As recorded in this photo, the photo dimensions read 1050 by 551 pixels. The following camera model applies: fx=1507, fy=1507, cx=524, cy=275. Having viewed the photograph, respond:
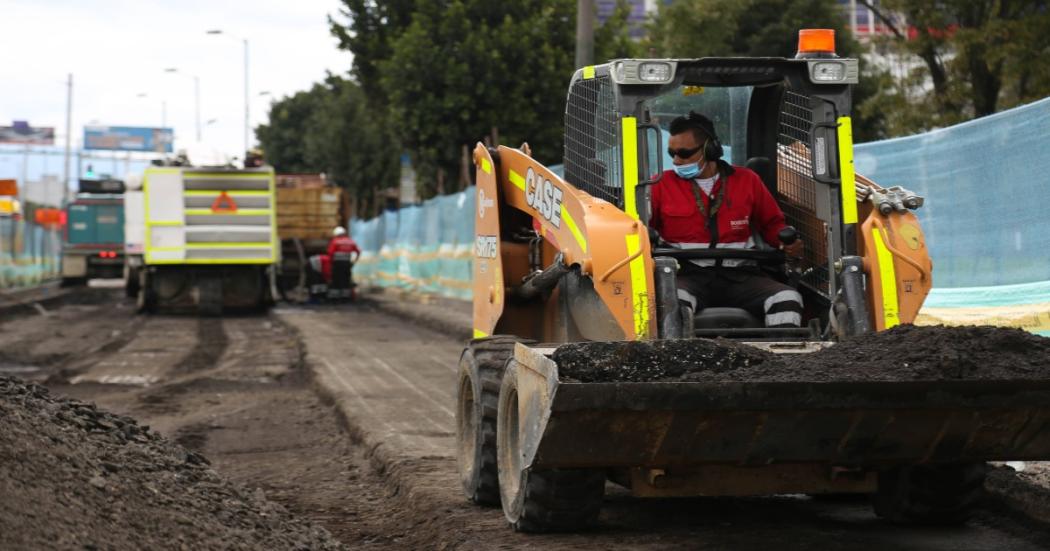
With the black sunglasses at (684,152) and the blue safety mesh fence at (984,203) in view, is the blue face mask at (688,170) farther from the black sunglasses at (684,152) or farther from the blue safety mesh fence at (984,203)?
the blue safety mesh fence at (984,203)

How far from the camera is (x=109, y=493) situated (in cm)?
639

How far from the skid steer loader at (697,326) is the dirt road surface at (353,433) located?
0.29m

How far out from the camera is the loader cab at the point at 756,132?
7.36m

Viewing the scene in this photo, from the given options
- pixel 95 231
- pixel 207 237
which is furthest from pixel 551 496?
pixel 95 231

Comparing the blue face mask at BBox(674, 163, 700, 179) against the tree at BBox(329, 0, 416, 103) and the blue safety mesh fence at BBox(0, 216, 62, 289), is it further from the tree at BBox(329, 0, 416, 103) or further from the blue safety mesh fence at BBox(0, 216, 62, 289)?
the blue safety mesh fence at BBox(0, 216, 62, 289)

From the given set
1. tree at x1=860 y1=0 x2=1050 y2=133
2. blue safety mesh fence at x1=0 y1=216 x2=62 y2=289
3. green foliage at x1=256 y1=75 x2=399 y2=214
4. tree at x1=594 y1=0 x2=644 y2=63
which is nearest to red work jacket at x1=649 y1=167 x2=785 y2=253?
tree at x1=860 y1=0 x2=1050 y2=133

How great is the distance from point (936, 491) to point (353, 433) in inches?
233

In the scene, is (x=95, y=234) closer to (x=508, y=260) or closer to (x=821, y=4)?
(x=821, y=4)

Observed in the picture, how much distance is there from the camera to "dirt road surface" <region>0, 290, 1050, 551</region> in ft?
22.9

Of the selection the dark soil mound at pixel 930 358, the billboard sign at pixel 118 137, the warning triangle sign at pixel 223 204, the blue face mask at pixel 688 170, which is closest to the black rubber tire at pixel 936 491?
the dark soil mound at pixel 930 358

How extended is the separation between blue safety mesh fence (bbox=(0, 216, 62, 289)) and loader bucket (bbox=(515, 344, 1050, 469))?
126ft

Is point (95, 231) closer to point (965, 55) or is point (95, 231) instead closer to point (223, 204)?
point (223, 204)

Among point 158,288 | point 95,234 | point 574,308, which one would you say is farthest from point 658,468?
point 95,234

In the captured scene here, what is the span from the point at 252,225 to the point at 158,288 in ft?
9.03
